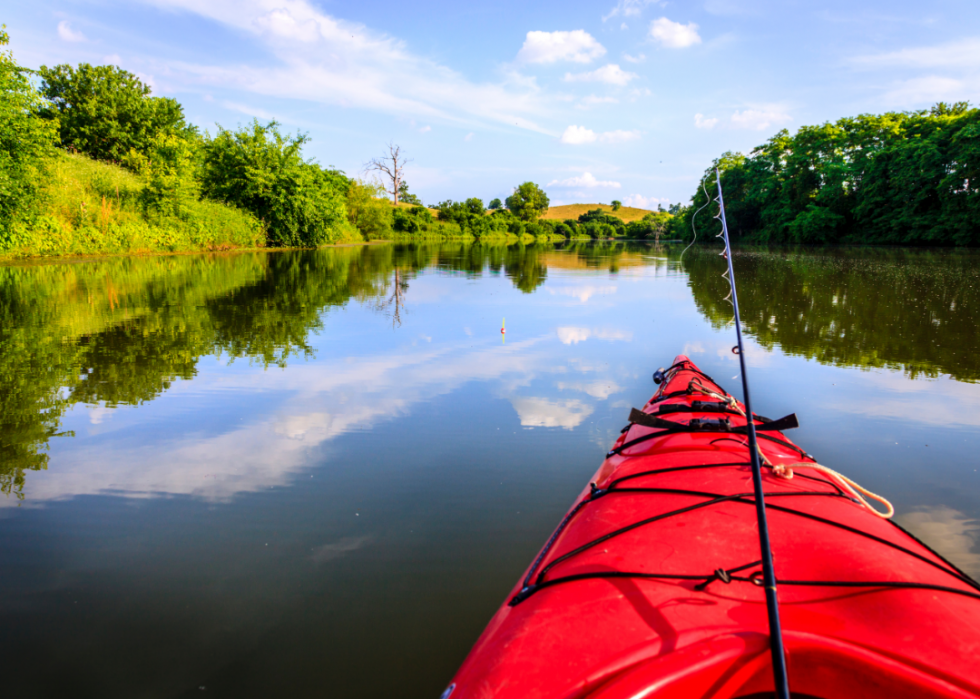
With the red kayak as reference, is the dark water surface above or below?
below

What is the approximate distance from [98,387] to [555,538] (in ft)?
17.4

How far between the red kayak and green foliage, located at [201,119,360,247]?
29863mm

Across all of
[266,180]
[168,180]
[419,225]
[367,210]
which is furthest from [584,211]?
[168,180]

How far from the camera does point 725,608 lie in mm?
1415

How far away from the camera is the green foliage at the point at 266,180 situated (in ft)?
92.0

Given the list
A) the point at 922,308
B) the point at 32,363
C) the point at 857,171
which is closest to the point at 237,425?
the point at 32,363

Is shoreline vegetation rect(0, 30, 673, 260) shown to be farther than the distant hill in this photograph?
No

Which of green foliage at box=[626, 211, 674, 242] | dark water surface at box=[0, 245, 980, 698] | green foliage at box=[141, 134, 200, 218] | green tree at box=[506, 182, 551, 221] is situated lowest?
dark water surface at box=[0, 245, 980, 698]

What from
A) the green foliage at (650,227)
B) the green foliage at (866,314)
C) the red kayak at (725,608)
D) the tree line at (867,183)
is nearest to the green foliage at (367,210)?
the tree line at (867,183)

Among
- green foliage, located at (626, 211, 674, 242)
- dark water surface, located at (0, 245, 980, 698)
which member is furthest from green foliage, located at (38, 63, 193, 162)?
green foliage, located at (626, 211, 674, 242)

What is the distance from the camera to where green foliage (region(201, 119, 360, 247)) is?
92.0ft

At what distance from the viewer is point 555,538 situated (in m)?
2.13

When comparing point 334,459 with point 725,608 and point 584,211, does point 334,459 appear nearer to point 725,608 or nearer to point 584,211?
point 725,608

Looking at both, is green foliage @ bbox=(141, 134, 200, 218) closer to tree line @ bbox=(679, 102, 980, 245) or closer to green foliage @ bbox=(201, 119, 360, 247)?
green foliage @ bbox=(201, 119, 360, 247)
